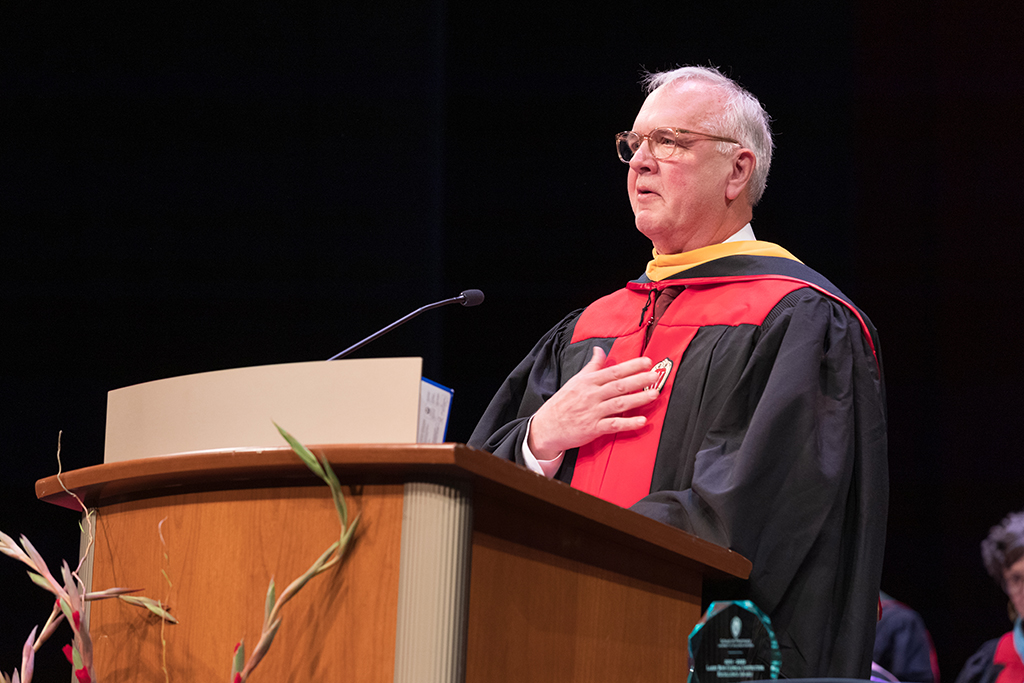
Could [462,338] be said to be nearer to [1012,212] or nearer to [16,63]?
[16,63]

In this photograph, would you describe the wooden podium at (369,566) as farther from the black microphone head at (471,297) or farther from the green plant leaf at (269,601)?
the black microphone head at (471,297)

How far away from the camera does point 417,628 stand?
1.00 m

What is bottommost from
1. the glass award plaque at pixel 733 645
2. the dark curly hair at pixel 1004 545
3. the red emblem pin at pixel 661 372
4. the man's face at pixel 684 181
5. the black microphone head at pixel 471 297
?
the dark curly hair at pixel 1004 545

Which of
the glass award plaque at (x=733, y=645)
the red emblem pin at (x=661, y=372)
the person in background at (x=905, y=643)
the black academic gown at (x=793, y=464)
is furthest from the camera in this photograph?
the person in background at (x=905, y=643)

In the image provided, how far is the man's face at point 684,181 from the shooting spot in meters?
2.44

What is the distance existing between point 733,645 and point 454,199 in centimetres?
336

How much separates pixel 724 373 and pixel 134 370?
2.51 meters

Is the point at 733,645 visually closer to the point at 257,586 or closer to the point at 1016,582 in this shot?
the point at 257,586

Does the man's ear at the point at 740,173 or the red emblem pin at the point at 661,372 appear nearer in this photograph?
the red emblem pin at the point at 661,372

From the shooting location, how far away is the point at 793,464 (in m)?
1.76

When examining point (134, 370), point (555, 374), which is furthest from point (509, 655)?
point (134, 370)

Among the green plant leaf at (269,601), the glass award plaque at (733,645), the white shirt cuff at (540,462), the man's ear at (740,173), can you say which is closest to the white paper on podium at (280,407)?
the green plant leaf at (269,601)

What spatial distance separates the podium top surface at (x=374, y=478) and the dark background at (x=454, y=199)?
258cm

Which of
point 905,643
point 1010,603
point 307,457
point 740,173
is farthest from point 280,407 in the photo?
point 1010,603
